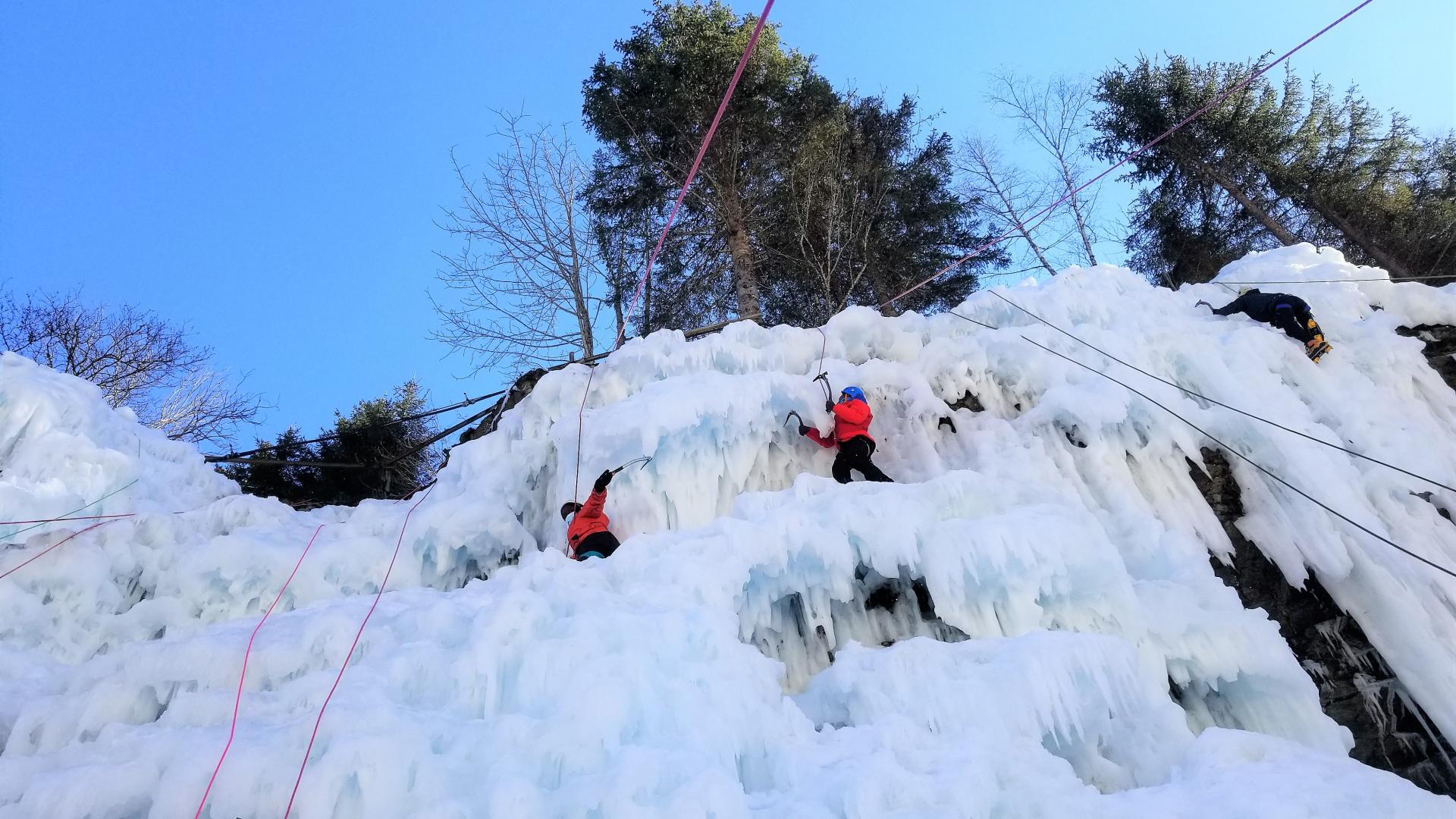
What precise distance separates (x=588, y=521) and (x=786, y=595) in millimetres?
1609

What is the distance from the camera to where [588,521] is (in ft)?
16.0

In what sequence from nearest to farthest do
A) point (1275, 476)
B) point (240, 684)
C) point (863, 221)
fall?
point (240, 684) → point (1275, 476) → point (863, 221)

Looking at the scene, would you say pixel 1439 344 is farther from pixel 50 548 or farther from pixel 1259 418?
pixel 50 548

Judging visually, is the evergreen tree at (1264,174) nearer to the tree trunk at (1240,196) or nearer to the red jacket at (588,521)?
the tree trunk at (1240,196)

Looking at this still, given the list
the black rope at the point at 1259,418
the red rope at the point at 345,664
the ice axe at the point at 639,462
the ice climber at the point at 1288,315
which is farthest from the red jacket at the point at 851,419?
the ice climber at the point at 1288,315

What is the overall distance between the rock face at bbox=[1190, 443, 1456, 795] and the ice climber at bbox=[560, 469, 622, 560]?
4.30 m

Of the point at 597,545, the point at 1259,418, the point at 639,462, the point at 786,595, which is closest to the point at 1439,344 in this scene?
the point at 1259,418

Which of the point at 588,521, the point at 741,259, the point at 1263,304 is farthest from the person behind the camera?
the point at 741,259

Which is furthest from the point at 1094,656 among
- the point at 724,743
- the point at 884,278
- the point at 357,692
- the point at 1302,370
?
the point at 884,278

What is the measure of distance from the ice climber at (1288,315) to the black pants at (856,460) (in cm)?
399

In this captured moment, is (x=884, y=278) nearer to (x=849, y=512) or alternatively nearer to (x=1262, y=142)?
(x=1262, y=142)

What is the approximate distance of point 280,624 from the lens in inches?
144

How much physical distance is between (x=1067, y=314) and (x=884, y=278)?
7.33 m

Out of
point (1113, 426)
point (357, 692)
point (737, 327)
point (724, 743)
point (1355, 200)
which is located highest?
point (1355, 200)
